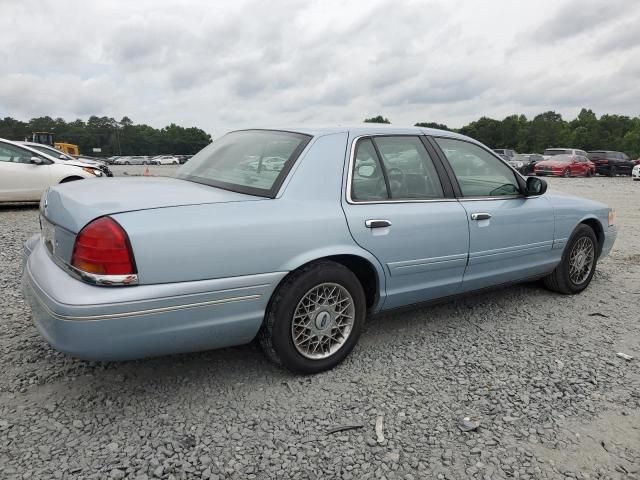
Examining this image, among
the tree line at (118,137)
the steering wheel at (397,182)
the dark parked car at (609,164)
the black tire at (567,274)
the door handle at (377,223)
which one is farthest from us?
the tree line at (118,137)

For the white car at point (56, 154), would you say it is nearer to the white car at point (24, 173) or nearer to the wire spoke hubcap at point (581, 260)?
the white car at point (24, 173)

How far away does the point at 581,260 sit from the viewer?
459 cm

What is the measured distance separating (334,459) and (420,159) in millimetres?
2108

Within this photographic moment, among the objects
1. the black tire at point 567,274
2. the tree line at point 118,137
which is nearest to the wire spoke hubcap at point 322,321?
the black tire at point 567,274

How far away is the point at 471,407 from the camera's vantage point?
8.57 ft

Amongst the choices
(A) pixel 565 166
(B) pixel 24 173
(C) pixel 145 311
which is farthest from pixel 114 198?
(A) pixel 565 166

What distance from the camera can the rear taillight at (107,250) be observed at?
2230 mm

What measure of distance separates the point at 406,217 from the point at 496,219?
0.91 metres

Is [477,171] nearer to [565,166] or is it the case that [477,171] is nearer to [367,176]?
[367,176]

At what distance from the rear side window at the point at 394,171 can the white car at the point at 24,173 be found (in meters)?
7.91

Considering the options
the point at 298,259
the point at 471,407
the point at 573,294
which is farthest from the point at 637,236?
the point at 298,259

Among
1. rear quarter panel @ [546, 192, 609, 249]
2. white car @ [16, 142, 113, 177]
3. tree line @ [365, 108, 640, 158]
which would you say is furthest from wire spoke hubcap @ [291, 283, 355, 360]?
tree line @ [365, 108, 640, 158]

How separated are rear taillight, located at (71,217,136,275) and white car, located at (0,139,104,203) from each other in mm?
7883

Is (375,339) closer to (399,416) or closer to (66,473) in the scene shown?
(399,416)
